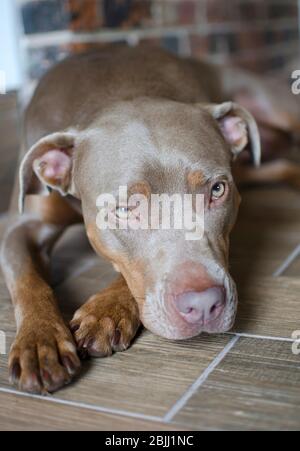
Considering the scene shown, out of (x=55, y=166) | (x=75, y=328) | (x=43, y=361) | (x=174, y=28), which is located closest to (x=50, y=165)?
(x=55, y=166)

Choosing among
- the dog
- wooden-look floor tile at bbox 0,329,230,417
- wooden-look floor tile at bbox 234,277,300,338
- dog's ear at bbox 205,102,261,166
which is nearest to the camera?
wooden-look floor tile at bbox 0,329,230,417

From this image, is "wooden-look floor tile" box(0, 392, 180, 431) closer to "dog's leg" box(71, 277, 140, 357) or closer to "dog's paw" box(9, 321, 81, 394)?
"dog's paw" box(9, 321, 81, 394)

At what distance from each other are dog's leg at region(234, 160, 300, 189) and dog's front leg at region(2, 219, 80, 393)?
69.4 inches

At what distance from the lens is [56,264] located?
3.16 m

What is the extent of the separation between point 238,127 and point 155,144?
590mm

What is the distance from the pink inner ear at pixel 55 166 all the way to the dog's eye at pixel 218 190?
2.05 ft

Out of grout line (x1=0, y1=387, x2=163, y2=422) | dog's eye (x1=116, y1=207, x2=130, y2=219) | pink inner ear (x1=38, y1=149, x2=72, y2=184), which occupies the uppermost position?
pink inner ear (x1=38, y1=149, x2=72, y2=184)

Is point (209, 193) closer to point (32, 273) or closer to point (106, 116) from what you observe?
point (106, 116)

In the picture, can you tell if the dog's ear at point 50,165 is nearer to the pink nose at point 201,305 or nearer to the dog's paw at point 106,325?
the dog's paw at point 106,325

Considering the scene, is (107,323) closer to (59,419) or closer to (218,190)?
(59,419)

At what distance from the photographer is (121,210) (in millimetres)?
2201

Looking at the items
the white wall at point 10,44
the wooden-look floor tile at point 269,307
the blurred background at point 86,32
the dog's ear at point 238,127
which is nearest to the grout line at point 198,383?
the wooden-look floor tile at point 269,307

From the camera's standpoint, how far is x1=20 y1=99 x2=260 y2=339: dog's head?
1.99m

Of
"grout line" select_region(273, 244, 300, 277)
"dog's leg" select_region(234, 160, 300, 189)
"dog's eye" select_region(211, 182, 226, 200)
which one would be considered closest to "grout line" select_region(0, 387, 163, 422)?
"dog's eye" select_region(211, 182, 226, 200)
